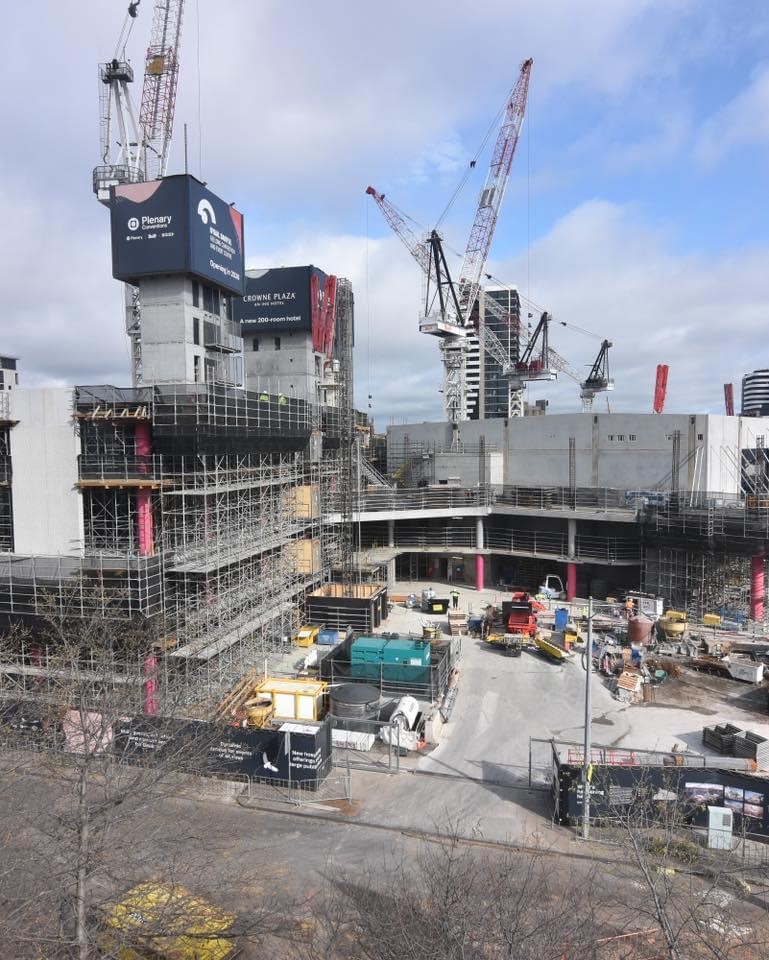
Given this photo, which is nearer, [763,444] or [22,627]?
[22,627]

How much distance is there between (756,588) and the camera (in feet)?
123

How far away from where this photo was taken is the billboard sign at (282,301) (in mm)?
47844

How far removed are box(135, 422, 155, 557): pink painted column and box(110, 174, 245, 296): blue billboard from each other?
8084 millimetres

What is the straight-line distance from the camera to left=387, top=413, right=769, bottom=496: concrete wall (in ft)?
153

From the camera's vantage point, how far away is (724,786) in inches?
707

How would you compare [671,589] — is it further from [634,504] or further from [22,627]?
[22,627]

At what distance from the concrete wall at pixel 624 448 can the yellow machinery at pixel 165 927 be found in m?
40.6

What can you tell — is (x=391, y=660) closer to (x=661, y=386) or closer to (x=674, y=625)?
(x=674, y=625)

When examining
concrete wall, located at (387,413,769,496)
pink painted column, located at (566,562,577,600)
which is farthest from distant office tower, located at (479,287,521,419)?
pink painted column, located at (566,562,577,600)

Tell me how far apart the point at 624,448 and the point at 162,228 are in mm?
35336

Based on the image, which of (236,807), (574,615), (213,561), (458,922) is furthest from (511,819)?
(574,615)

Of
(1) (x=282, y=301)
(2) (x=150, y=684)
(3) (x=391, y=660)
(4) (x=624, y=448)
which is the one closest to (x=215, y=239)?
(1) (x=282, y=301)

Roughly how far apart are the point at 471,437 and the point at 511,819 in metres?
40.6

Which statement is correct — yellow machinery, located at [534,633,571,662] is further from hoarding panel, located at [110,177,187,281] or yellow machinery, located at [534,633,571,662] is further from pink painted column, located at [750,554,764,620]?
hoarding panel, located at [110,177,187,281]
